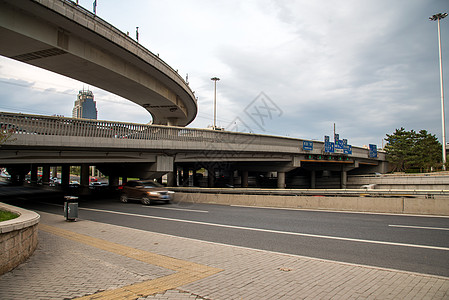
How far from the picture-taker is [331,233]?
995 centimetres

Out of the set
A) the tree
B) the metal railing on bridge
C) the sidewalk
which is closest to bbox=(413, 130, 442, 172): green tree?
the tree

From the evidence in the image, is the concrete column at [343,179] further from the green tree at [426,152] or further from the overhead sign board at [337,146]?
the green tree at [426,152]

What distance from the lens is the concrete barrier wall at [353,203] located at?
13617 millimetres

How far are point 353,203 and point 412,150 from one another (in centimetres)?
4845

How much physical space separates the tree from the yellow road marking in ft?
184

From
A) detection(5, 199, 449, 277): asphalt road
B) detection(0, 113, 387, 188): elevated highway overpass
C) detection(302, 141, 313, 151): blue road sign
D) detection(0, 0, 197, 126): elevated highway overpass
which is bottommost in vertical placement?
detection(5, 199, 449, 277): asphalt road

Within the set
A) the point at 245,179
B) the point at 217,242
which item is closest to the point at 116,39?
the point at 217,242

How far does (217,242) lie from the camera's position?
8.88 m

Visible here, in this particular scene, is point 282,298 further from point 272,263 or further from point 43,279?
point 43,279

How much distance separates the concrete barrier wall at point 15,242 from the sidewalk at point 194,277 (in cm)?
17

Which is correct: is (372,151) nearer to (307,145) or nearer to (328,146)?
(328,146)

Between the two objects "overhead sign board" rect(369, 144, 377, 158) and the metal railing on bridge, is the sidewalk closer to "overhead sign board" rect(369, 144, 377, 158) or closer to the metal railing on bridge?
the metal railing on bridge

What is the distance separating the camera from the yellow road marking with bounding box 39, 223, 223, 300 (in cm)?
485

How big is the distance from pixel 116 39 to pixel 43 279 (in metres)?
15.5
